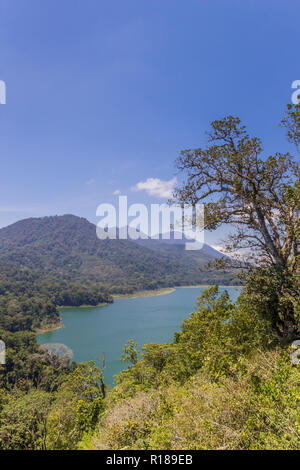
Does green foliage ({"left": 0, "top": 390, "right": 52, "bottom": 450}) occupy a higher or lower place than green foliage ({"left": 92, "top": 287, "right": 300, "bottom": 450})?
lower

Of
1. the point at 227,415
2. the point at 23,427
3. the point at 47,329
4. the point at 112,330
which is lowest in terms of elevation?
the point at 47,329

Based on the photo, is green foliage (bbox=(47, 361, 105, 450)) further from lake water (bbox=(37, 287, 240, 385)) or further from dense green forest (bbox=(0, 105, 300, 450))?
lake water (bbox=(37, 287, 240, 385))

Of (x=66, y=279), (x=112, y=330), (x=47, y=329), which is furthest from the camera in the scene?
(x=66, y=279)

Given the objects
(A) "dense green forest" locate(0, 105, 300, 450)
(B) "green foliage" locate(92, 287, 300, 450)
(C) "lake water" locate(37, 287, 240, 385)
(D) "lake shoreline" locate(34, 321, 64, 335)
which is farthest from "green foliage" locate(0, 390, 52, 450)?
(D) "lake shoreline" locate(34, 321, 64, 335)

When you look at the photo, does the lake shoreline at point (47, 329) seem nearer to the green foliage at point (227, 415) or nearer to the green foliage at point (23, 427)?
the green foliage at point (23, 427)

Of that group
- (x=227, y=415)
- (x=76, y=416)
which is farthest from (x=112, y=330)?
(x=227, y=415)

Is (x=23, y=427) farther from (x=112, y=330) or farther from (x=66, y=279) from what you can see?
(x=66, y=279)

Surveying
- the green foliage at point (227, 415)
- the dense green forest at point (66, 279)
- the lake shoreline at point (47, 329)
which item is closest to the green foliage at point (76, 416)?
the green foliage at point (227, 415)

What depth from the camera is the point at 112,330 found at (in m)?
50.8

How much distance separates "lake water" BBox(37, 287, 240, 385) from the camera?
1532 inches

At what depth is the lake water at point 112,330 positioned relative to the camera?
3891 centimetres
